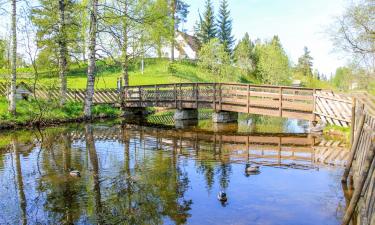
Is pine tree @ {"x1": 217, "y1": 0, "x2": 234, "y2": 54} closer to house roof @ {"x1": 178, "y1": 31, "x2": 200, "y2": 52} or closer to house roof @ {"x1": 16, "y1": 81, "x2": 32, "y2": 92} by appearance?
house roof @ {"x1": 178, "y1": 31, "x2": 200, "y2": 52}

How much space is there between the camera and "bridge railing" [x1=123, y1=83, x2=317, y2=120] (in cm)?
1961

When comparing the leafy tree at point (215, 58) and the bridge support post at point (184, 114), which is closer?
the bridge support post at point (184, 114)

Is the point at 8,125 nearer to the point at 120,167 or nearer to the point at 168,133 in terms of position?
the point at 168,133

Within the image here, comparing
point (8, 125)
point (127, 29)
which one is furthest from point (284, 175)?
point (127, 29)

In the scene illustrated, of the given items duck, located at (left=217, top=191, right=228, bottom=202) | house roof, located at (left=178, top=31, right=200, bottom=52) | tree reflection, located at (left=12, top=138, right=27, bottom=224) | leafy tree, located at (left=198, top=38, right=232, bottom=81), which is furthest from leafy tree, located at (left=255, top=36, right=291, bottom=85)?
duck, located at (left=217, top=191, right=228, bottom=202)

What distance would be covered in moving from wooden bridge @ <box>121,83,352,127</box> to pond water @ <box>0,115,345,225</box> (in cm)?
186

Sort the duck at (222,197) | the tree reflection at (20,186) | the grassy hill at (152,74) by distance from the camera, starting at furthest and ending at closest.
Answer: the grassy hill at (152,74) → the duck at (222,197) → the tree reflection at (20,186)

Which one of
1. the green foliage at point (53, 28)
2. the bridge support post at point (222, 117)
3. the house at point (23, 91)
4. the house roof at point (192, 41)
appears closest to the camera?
the green foliage at point (53, 28)

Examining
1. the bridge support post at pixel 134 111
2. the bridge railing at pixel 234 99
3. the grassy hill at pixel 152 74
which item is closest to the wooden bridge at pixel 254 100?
the bridge railing at pixel 234 99

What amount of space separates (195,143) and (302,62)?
100375 mm

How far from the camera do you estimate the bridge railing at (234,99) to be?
1961cm

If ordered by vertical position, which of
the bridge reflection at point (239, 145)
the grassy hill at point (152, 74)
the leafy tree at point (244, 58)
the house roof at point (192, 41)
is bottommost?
the bridge reflection at point (239, 145)

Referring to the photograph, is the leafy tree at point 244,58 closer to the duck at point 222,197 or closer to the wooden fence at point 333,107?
the wooden fence at point 333,107

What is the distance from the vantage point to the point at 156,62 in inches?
2210
